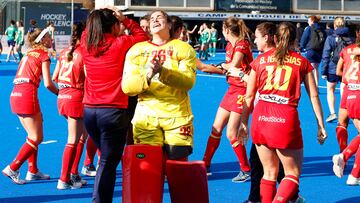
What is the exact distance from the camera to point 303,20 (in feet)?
166

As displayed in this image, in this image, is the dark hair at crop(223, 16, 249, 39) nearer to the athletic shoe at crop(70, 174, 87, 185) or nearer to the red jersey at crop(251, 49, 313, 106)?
the red jersey at crop(251, 49, 313, 106)

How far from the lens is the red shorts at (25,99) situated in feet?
24.7

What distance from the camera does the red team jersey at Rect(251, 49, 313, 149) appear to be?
18.4 ft

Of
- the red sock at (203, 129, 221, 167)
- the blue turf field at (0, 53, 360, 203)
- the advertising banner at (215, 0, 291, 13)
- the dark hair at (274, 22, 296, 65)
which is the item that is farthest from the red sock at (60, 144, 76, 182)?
the advertising banner at (215, 0, 291, 13)

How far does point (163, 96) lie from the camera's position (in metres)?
5.42

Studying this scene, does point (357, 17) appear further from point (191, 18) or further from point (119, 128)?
point (119, 128)

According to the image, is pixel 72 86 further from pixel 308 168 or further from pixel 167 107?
pixel 308 168

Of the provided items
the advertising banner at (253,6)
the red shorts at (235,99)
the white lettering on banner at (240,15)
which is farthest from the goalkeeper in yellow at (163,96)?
the advertising banner at (253,6)

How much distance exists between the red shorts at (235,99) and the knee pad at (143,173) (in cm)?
266

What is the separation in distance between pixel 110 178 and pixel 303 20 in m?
46.4

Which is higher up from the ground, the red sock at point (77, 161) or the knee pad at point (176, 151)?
the knee pad at point (176, 151)

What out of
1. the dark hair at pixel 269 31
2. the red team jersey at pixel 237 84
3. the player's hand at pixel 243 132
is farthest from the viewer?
the red team jersey at pixel 237 84

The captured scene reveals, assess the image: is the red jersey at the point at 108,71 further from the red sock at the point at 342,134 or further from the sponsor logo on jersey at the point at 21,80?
the red sock at the point at 342,134

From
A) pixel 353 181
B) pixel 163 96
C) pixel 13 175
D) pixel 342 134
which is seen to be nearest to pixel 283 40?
pixel 163 96
